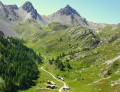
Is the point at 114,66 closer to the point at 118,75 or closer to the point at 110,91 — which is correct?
the point at 118,75

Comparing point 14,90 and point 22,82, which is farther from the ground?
point 22,82

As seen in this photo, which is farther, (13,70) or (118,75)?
(13,70)

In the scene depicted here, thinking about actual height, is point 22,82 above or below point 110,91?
above

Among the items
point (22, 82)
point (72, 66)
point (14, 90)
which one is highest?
point (72, 66)

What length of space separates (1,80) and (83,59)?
112m

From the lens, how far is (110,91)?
303 ft

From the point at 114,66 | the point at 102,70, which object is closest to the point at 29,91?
the point at 102,70

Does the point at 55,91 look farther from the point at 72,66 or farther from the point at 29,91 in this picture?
the point at 72,66

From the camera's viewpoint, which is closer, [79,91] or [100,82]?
[79,91]

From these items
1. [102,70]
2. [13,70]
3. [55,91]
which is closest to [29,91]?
[55,91]

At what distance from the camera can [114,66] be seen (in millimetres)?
129250

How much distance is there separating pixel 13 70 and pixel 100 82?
78.6 m

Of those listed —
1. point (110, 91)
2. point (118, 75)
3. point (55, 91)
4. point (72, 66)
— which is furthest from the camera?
point (72, 66)

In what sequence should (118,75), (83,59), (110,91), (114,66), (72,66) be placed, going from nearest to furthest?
(110,91) < (118,75) < (114,66) < (72,66) < (83,59)
